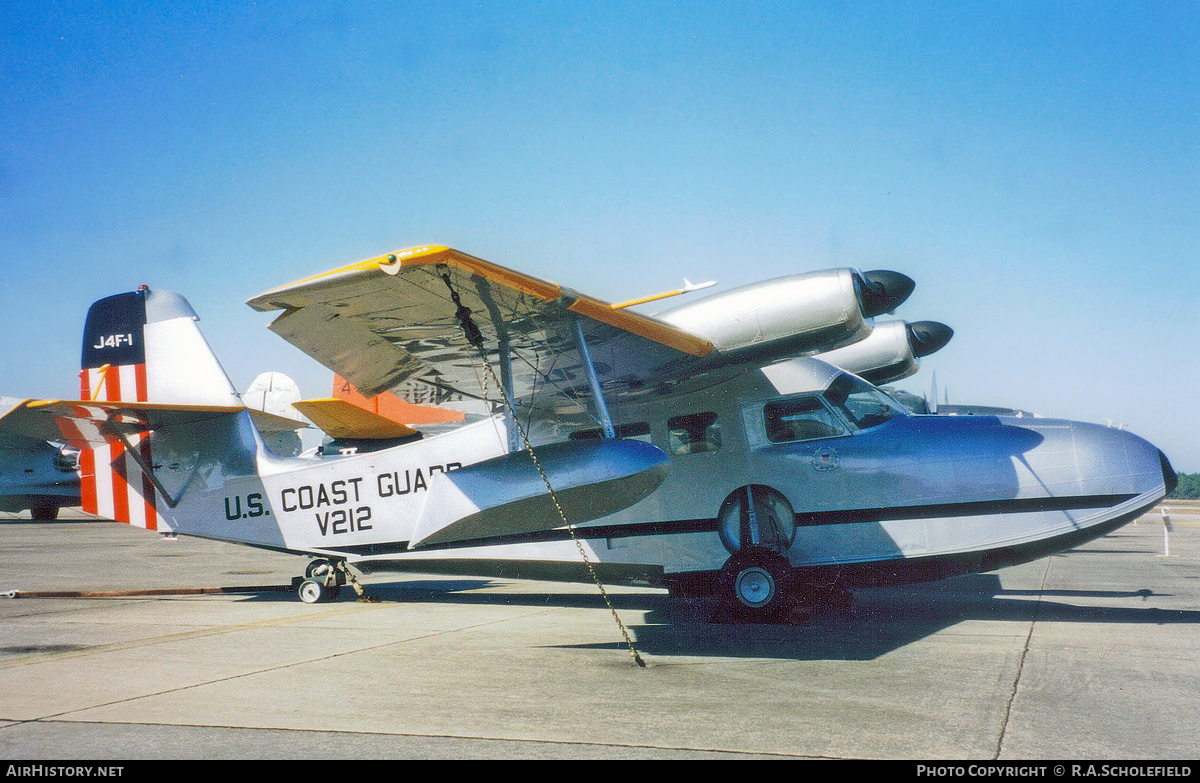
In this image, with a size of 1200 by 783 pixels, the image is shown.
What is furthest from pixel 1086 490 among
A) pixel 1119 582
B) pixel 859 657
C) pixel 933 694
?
pixel 1119 582

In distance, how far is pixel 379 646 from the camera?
21.8ft

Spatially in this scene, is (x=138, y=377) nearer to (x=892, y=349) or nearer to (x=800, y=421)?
(x=800, y=421)

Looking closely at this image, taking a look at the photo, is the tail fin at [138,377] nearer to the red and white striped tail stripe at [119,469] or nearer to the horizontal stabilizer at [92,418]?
the red and white striped tail stripe at [119,469]

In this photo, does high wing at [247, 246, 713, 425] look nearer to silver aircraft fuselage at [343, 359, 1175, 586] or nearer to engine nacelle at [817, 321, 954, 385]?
silver aircraft fuselage at [343, 359, 1175, 586]

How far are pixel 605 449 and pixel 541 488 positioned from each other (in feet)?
1.89

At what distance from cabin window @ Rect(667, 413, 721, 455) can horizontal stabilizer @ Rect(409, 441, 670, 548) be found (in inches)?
65.7

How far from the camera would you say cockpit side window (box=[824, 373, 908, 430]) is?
792 cm

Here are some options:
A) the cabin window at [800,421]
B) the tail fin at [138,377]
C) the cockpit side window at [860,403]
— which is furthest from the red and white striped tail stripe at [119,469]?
the cockpit side window at [860,403]

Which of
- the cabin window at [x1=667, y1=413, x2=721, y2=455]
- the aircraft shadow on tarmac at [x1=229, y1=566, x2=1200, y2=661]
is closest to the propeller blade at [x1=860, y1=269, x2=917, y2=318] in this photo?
the cabin window at [x1=667, y1=413, x2=721, y2=455]

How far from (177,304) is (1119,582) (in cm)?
1234

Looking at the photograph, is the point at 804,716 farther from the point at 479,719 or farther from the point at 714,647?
the point at 714,647

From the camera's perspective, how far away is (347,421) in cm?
1078

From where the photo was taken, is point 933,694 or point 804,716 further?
point 933,694

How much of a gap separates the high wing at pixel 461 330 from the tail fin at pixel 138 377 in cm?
306
